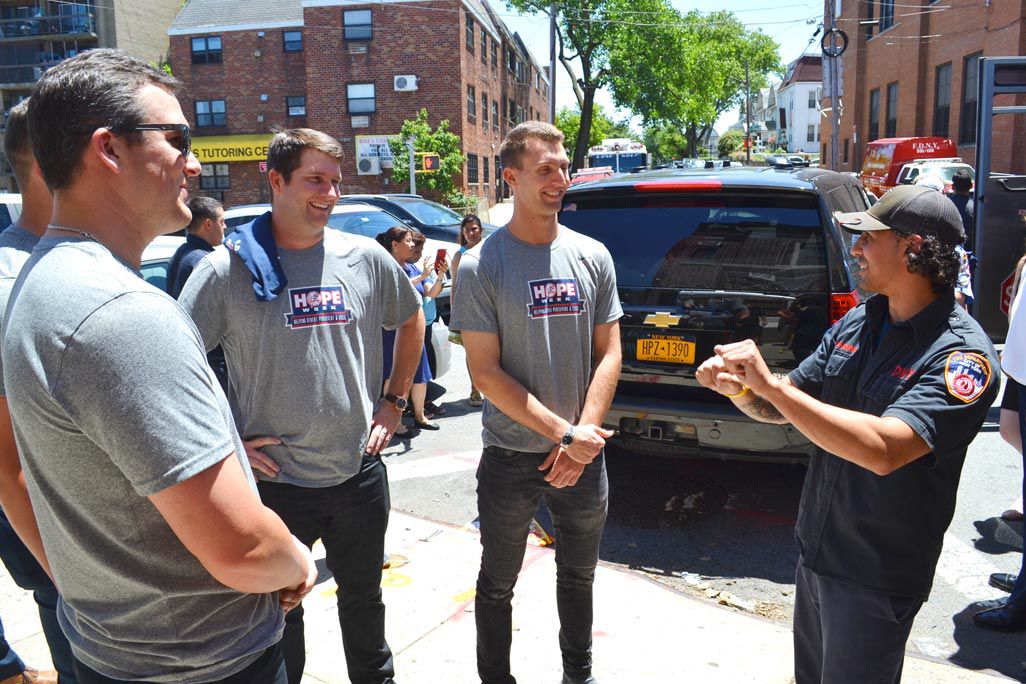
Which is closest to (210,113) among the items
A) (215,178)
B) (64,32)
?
(215,178)

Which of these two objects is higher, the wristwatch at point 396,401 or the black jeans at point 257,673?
the wristwatch at point 396,401

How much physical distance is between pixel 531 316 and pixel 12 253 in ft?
5.66

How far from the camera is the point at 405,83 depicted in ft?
113

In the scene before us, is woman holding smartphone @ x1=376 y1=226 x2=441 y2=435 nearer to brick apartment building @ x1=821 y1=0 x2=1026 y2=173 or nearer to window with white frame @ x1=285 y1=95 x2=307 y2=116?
brick apartment building @ x1=821 y1=0 x2=1026 y2=173

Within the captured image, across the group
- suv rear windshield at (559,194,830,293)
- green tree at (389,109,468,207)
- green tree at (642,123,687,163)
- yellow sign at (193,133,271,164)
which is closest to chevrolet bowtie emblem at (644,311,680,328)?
suv rear windshield at (559,194,830,293)

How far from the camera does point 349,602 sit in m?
2.96

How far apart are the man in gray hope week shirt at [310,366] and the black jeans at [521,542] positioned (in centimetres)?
39

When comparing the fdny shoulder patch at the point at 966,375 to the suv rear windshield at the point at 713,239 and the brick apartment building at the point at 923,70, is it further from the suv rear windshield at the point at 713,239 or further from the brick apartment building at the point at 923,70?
the brick apartment building at the point at 923,70

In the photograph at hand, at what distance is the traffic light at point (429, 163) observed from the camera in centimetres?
3083

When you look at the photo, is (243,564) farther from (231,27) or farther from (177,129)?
(231,27)

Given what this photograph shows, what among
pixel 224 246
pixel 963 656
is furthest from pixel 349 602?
pixel 963 656

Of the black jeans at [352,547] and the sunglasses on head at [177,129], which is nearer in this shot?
the sunglasses on head at [177,129]

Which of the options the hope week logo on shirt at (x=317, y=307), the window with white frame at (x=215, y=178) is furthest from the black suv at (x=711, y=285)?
the window with white frame at (x=215, y=178)

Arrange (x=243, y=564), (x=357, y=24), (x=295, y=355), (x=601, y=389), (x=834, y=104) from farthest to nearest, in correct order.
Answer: (x=357, y=24) → (x=834, y=104) → (x=601, y=389) → (x=295, y=355) → (x=243, y=564)
